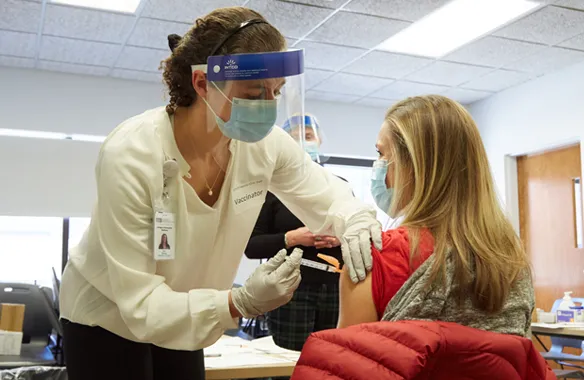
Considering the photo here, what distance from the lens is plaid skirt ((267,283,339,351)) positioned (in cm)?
227

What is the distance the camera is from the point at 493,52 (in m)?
5.09

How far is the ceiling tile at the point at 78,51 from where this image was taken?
16.2 ft

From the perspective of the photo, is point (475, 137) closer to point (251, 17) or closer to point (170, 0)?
→ point (251, 17)

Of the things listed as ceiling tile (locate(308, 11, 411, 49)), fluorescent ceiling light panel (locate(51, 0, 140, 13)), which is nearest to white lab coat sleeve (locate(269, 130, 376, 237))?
Answer: ceiling tile (locate(308, 11, 411, 49))

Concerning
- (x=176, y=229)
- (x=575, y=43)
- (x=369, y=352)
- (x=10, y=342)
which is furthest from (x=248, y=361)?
(x=575, y=43)

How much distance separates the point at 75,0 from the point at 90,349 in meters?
3.34

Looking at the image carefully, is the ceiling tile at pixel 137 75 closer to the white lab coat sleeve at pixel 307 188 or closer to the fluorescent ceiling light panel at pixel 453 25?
the fluorescent ceiling light panel at pixel 453 25

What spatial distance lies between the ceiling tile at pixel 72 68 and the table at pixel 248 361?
3.94 meters

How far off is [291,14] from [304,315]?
260 centimetres

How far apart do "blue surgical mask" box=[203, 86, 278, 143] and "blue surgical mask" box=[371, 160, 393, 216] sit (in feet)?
1.09

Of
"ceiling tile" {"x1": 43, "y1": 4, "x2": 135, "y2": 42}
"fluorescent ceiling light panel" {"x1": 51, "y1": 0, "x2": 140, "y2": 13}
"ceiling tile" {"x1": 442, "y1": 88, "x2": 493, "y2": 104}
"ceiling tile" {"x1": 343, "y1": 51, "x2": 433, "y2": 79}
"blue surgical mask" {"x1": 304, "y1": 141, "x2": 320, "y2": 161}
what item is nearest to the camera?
"blue surgical mask" {"x1": 304, "y1": 141, "x2": 320, "y2": 161}

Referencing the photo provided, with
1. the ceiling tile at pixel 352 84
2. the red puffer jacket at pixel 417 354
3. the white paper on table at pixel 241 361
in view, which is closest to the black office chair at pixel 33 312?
the white paper on table at pixel 241 361

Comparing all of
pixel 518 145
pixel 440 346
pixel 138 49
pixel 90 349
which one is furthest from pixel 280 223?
pixel 518 145

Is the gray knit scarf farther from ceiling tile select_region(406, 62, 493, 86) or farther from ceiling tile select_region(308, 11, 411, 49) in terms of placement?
ceiling tile select_region(406, 62, 493, 86)
